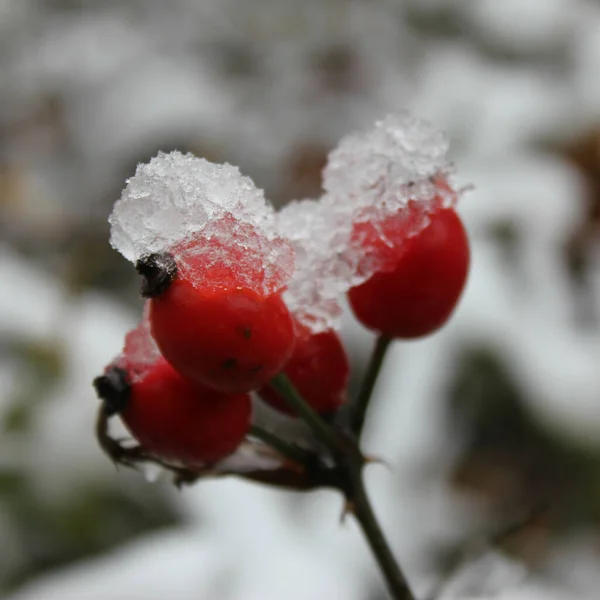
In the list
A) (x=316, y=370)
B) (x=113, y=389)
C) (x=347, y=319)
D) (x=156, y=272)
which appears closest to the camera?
(x=156, y=272)

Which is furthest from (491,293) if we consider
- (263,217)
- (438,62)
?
(263,217)

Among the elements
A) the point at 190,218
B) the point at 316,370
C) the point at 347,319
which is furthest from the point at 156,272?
the point at 347,319

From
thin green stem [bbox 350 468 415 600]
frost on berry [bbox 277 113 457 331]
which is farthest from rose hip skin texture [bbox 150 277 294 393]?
thin green stem [bbox 350 468 415 600]

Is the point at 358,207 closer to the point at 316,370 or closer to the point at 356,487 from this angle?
the point at 316,370

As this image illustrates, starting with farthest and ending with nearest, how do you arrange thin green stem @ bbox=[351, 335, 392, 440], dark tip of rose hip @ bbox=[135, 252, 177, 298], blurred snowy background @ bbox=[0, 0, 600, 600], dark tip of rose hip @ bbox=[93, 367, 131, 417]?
blurred snowy background @ bbox=[0, 0, 600, 600] → thin green stem @ bbox=[351, 335, 392, 440] → dark tip of rose hip @ bbox=[93, 367, 131, 417] → dark tip of rose hip @ bbox=[135, 252, 177, 298]

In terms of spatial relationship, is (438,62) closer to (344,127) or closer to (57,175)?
(344,127)

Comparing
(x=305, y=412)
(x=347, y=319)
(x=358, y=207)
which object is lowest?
(x=305, y=412)

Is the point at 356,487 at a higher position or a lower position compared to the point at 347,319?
lower

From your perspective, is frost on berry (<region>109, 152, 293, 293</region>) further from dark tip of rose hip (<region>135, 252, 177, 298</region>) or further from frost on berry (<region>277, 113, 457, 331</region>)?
frost on berry (<region>277, 113, 457, 331</region>)
